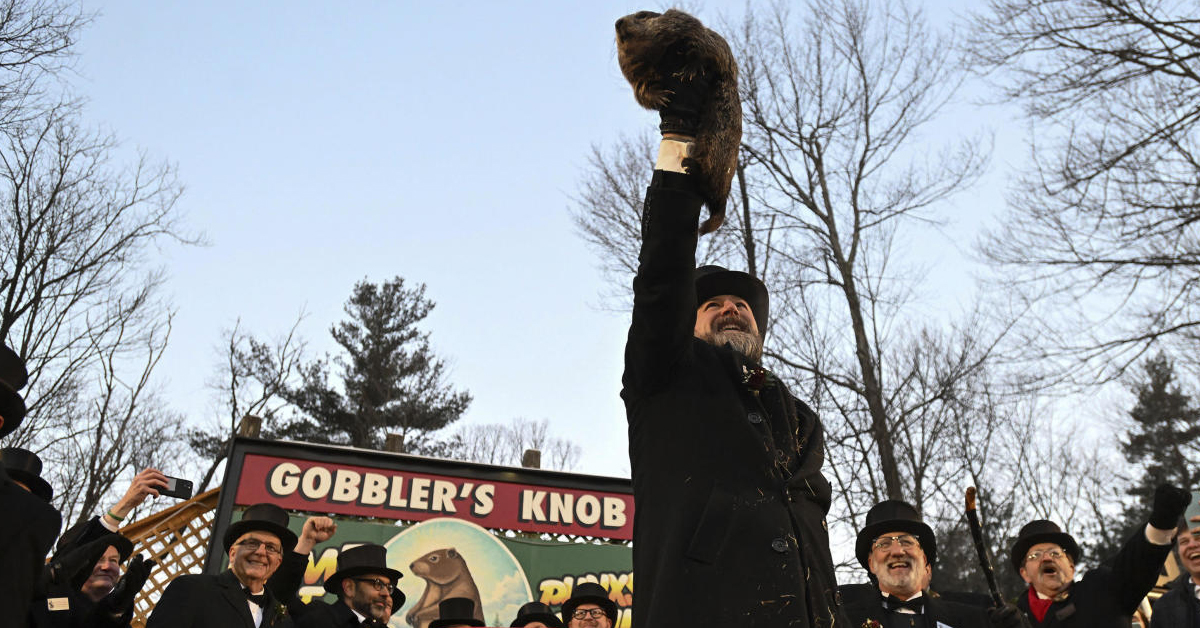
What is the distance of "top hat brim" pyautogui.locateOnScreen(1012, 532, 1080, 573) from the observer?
228 inches

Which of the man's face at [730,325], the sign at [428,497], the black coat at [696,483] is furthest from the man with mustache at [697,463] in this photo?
the sign at [428,497]

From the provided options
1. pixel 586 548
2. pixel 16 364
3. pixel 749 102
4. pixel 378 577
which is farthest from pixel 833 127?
pixel 16 364

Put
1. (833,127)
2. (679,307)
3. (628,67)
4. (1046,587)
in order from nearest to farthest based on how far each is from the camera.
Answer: (679,307) < (628,67) < (1046,587) < (833,127)

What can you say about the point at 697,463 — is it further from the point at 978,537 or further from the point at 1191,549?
the point at 1191,549

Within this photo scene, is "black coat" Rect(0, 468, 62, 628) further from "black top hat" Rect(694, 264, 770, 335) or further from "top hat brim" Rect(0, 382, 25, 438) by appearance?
"black top hat" Rect(694, 264, 770, 335)

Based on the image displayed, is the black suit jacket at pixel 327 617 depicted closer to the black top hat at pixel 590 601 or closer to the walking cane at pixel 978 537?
the black top hat at pixel 590 601

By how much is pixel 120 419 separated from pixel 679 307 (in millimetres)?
20299

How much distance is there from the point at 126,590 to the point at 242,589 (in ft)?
2.65

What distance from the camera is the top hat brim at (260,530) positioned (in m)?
5.54

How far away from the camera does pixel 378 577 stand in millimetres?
6141

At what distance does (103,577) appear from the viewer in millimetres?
5938

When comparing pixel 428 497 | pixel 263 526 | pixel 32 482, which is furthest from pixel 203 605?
pixel 428 497

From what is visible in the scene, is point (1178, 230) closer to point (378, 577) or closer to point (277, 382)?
point (378, 577)

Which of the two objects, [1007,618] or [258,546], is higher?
[258,546]
